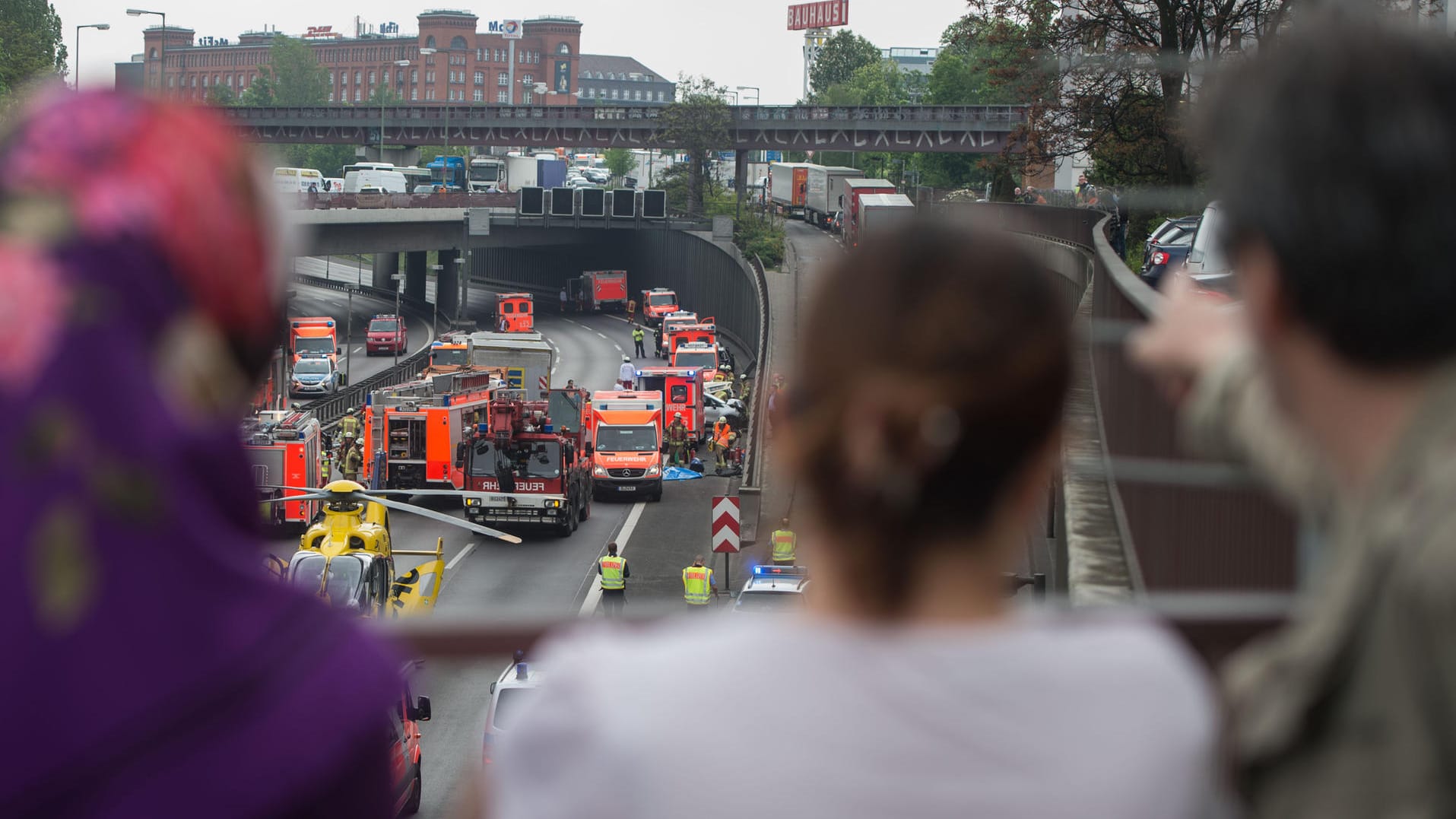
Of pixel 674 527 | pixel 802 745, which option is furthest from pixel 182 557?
pixel 674 527

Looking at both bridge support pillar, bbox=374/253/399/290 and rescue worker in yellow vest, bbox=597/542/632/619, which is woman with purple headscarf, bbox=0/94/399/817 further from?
bridge support pillar, bbox=374/253/399/290

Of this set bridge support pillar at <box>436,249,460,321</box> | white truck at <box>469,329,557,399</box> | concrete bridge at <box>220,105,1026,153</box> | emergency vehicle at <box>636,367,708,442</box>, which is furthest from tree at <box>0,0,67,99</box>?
emergency vehicle at <box>636,367,708,442</box>

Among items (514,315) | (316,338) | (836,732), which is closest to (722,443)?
(316,338)

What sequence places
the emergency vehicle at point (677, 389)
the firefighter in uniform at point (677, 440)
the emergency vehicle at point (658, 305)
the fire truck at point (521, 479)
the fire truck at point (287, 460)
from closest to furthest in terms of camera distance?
the fire truck at point (287, 460)
the fire truck at point (521, 479)
the firefighter in uniform at point (677, 440)
the emergency vehicle at point (677, 389)
the emergency vehicle at point (658, 305)

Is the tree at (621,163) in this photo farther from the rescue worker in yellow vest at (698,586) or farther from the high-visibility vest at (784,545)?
the rescue worker in yellow vest at (698,586)

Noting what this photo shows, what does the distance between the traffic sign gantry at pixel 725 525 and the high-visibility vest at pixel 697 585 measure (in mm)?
2054

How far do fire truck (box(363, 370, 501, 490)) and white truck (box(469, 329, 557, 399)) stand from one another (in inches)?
391

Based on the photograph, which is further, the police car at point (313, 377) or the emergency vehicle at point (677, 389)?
the police car at point (313, 377)

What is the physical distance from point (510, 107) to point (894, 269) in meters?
112

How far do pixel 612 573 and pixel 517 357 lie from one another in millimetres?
28819

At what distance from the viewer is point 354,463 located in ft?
139

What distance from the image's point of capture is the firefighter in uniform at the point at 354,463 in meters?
42.4

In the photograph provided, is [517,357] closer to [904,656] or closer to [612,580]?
[612,580]

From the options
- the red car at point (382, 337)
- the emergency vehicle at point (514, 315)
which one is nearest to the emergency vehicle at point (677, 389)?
the emergency vehicle at point (514, 315)
